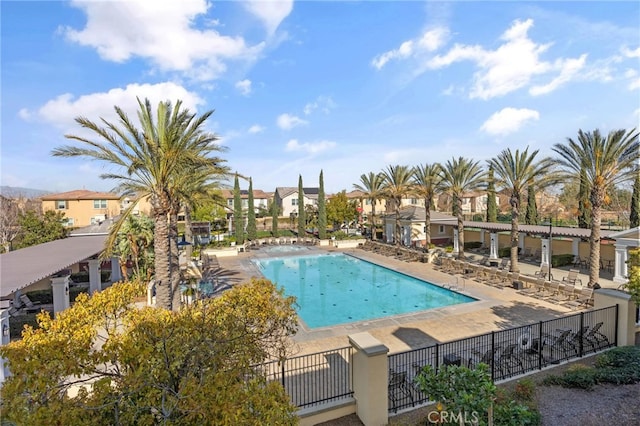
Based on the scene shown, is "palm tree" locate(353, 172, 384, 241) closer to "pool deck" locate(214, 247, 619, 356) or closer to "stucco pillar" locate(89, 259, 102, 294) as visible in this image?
"pool deck" locate(214, 247, 619, 356)

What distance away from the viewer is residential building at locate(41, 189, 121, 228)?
50.2 metres

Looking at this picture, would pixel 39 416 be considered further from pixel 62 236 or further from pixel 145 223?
pixel 62 236

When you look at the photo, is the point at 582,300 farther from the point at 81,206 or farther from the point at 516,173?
the point at 81,206

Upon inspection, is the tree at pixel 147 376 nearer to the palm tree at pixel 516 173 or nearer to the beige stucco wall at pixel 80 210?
the palm tree at pixel 516 173

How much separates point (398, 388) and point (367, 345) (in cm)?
192

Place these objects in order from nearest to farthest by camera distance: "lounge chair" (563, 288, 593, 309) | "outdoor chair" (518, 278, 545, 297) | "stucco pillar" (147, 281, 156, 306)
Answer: "lounge chair" (563, 288, 593, 309), "stucco pillar" (147, 281, 156, 306), "outdoor chair" (518, 278, 545, 297)

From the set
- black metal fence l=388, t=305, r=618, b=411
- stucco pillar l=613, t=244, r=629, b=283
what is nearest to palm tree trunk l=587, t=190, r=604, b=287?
stucco pillar l=613, t=244, r=629, b=283

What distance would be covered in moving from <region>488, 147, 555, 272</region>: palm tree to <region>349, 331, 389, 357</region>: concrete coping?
1849cm

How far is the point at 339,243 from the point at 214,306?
1339 inches

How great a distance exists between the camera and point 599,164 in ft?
60.1

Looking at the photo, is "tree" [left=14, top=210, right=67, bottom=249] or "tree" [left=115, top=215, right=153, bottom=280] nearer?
"tree" [left=115, top=215, right=153, bottom=280]

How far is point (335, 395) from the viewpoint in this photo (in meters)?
8.34

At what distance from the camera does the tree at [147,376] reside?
407cm

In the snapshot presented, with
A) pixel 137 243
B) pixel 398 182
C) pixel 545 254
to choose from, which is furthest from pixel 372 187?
pixel 137 243
